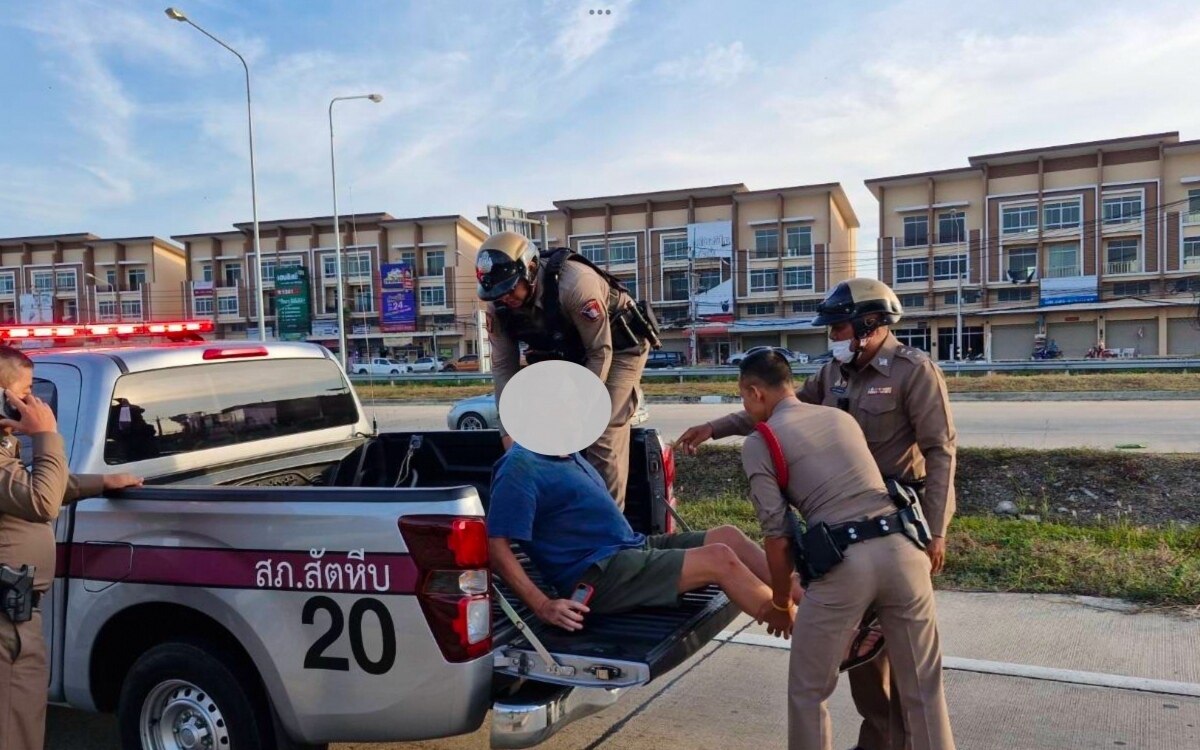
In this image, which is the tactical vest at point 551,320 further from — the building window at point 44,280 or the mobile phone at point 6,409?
the building window at point 44,280

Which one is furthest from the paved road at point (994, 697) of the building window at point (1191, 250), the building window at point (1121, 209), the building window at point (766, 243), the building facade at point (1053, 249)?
the building window at point (766, 243)

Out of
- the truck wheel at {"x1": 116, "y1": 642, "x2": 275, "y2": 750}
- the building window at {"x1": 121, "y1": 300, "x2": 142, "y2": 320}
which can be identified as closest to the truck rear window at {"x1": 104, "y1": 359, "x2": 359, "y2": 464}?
the truck wheel at {"x1": 116, "y1": 642, "x2": 275, "y2": 750}

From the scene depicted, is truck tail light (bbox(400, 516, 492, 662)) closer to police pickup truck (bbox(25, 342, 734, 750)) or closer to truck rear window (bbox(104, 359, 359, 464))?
police pickup truck (bbox(25, 342, 734, 750))

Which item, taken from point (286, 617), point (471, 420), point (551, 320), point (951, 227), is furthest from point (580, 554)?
point (951, 227)

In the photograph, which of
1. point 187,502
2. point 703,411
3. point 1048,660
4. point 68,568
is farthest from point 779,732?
point 703,411

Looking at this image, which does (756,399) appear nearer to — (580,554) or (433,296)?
(580,554)

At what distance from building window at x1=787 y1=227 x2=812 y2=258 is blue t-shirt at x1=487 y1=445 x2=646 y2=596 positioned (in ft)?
208

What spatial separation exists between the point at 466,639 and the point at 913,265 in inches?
2513

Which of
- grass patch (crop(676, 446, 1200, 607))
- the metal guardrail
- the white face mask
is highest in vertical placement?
the white face mask

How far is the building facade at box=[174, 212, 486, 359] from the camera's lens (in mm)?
73125

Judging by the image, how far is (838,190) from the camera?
65250 mm

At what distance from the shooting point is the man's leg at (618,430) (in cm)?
410

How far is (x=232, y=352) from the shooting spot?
431 centimetres

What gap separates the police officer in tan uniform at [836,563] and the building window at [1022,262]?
61.8 m
